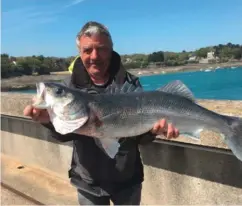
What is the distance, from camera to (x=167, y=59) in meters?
101

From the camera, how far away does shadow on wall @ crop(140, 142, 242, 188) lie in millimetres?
3693

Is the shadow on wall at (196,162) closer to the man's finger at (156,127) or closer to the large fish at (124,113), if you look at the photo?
the large fish at (124,113)

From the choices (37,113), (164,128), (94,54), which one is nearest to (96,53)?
(94,54)

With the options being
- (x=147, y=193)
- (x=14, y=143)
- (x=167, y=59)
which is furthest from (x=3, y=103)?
(x=167, y=59)

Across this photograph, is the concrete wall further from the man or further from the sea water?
the man

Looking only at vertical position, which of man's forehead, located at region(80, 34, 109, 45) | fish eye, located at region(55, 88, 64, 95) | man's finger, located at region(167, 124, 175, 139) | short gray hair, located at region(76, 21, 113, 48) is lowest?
man's finger, located at region(167, 124, 175, 139)

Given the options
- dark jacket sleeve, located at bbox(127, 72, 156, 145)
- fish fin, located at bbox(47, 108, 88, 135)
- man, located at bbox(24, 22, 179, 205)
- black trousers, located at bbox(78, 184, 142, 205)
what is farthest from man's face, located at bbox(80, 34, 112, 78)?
black trousers, located at bbox(78, 184, 142, 205)

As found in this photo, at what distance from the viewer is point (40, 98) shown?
2.60m

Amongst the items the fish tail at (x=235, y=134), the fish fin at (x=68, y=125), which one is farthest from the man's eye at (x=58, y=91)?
the fish tail at (x=235, y=134)

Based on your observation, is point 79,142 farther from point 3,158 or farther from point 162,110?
point 3,158

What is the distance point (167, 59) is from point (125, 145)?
3890 inches

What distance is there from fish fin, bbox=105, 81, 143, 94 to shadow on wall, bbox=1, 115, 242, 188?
1284mm

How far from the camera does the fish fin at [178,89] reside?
2.91 meters

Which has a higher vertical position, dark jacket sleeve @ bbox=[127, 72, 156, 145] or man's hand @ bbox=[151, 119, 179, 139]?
man's hand @ bbox=[151, 119, 179, 139]
